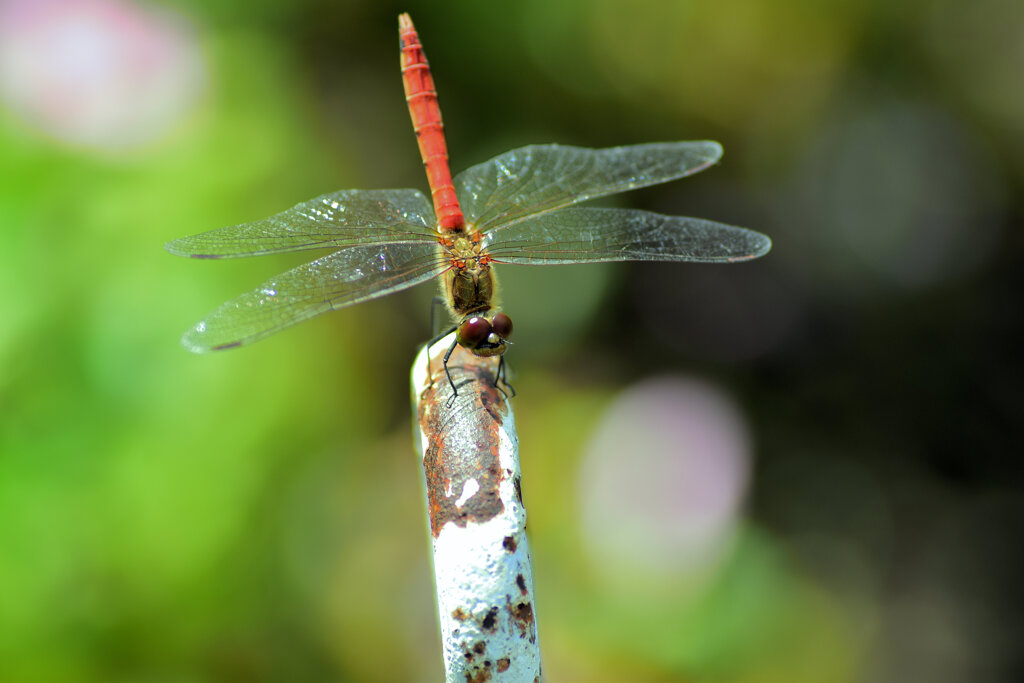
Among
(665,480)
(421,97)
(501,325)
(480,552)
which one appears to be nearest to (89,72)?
(421,97)

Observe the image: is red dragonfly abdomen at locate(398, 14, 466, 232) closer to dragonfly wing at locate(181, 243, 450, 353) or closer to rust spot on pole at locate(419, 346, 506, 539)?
dragonfly wing at locate(181, 243, 450, 353)

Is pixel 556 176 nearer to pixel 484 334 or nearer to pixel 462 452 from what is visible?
pixel 484 334

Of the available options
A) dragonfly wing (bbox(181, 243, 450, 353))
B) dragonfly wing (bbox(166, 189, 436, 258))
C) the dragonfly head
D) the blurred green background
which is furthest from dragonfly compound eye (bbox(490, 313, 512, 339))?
the blurred green background

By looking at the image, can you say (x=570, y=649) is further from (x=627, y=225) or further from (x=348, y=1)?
(x=348, y=1)

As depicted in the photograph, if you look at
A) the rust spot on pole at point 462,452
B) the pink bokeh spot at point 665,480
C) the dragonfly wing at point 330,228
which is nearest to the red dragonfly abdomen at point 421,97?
the dragonfly wing at point 330,228

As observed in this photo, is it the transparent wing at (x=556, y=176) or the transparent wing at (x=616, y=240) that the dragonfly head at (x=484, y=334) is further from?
the transparent wing at (x=556, y=176)
